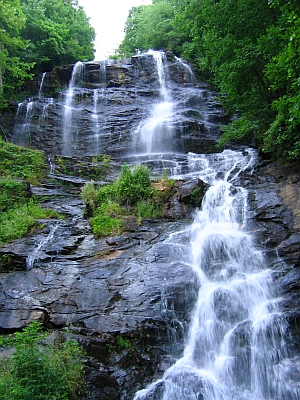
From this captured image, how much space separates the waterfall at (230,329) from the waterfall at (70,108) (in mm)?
10956

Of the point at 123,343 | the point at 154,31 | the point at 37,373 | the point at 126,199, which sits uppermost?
the point at 154,31

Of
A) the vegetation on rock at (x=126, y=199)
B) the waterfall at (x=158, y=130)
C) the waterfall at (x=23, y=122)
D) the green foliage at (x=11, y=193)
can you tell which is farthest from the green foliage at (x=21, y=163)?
the waterfall at (x=158, y=130)

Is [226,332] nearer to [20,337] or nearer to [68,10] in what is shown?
[20,337]

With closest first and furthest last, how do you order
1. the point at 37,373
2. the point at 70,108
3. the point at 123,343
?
the point at 37,373 < the point at 123,343 < the point at 70,108

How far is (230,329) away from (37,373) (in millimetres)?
3499

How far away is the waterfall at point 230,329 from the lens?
578 centimetres

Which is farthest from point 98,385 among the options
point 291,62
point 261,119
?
point 261,119

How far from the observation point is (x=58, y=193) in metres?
13.4

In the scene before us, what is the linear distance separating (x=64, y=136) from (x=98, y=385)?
15173 mm

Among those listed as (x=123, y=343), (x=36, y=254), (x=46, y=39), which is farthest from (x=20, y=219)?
(x=46, y=39)

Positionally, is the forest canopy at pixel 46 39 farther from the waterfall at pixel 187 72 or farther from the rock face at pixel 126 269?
the rock face at pixel 126 269

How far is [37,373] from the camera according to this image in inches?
207

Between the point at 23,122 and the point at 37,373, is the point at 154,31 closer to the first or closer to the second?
the point at 23,122

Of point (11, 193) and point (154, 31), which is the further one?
point (154, 31)
